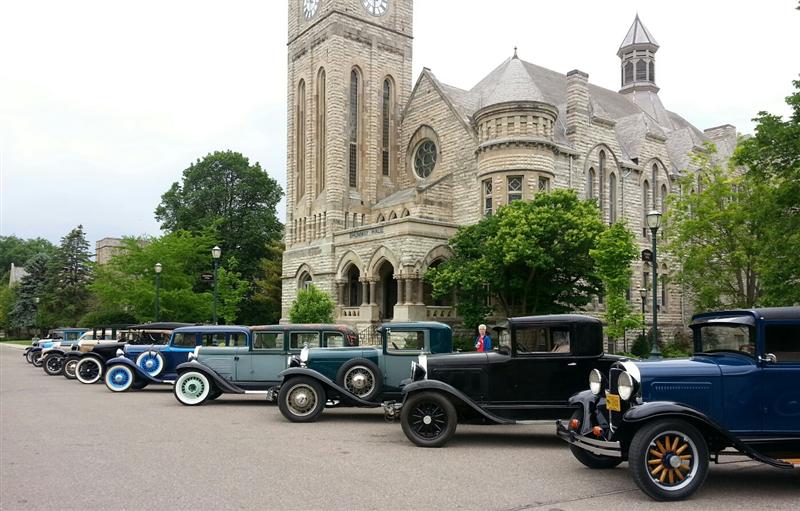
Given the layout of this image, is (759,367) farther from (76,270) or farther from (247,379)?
(76,270)

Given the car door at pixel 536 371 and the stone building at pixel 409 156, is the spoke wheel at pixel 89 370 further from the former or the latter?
the car door at pixel 536 371

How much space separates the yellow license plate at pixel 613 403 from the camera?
24.9 feet

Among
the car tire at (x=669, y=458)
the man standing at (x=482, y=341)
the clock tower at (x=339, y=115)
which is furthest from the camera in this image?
the clock tower at (x=339, y=115)

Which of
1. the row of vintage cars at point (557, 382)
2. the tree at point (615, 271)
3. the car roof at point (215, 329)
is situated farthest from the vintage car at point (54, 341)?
the tree at point (615, 271)

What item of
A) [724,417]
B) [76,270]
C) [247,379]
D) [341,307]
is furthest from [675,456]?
[76,270]

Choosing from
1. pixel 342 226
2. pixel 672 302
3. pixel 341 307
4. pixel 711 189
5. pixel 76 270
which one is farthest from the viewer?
pixel 76 270

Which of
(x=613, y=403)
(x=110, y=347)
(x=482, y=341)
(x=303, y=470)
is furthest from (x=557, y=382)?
(x=110, y=347)

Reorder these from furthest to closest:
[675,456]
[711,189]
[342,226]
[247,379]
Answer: [342,226] → [711,189] → [247,379] → [675,456]

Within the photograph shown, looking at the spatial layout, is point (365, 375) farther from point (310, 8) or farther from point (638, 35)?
point (638, 35)

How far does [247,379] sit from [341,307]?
21049 mm

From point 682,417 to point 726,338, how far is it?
4.51 ft

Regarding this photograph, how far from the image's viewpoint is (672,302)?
4394cm

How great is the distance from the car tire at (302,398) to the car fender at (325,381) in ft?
0.35

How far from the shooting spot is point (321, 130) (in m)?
41.7
